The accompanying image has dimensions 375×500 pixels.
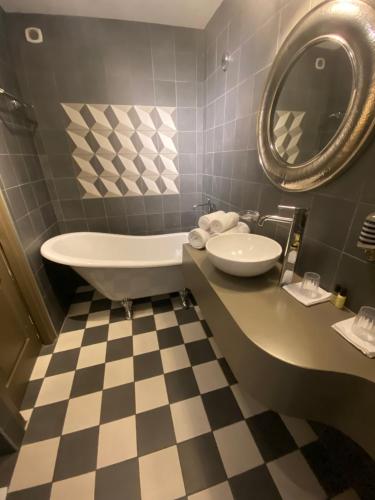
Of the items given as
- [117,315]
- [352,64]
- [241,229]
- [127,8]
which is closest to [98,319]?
[117,315]

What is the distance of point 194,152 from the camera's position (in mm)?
2164

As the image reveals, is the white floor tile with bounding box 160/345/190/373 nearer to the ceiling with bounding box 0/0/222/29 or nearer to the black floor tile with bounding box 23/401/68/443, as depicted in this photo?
the black floor tile with bounding box 23/401/68/443

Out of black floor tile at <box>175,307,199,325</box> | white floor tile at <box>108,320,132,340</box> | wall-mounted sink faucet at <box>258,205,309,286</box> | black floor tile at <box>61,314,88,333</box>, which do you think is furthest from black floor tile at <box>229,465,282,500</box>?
black floor tile at <box>61,314,88,333</box>

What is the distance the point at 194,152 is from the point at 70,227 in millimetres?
1531

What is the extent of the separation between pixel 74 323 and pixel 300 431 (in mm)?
1787

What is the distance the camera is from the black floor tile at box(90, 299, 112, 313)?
1.95m

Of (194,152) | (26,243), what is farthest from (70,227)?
(194,152)

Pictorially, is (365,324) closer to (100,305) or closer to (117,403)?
(117,403)

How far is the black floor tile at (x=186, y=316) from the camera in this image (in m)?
1.79

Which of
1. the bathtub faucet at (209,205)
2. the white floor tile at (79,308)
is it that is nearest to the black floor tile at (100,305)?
the white floor tile at (79,308)

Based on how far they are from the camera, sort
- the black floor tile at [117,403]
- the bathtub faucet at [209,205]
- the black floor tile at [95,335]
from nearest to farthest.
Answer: the black floor tile at [117,403], the black floor tile at [95,335], the bathtub faucet at [209,205]

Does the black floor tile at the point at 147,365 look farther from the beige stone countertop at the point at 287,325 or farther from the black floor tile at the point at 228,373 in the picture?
the beige stone countertop at the point at 287,325

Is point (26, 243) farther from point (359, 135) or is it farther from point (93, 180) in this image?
point (359, 135)

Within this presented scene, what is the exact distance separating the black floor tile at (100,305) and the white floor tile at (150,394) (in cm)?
87
